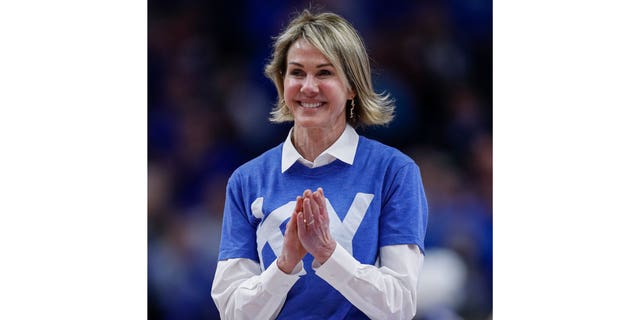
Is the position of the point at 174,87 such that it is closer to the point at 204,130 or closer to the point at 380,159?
the point at 204,130

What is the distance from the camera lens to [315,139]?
2426 millimetres

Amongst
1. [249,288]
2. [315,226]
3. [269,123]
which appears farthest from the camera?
[269,123]

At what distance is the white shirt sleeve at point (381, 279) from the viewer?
7.17 ft

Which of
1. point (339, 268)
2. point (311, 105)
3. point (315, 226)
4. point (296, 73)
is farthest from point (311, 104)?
point (339, 268)

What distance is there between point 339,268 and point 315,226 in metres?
0.14

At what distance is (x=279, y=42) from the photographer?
8.02ft

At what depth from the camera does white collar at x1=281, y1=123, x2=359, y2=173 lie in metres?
2.41

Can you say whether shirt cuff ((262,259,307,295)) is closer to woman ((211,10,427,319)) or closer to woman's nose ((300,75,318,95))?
woman ((211,10,427,319))

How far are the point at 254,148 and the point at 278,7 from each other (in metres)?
0.46

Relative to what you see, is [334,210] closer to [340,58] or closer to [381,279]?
[381,279]

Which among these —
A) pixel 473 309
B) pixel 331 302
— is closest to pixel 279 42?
pixel 331 302

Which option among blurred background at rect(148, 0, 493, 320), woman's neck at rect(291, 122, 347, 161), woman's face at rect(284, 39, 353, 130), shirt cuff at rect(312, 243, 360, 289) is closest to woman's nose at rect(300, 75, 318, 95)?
woman's face at rect(284, 39, 353, 130)

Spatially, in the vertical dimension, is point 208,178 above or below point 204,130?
below

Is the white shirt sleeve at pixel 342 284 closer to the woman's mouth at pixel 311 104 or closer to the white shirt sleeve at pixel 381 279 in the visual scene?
the white shirt sleeve at pixel 381 279
